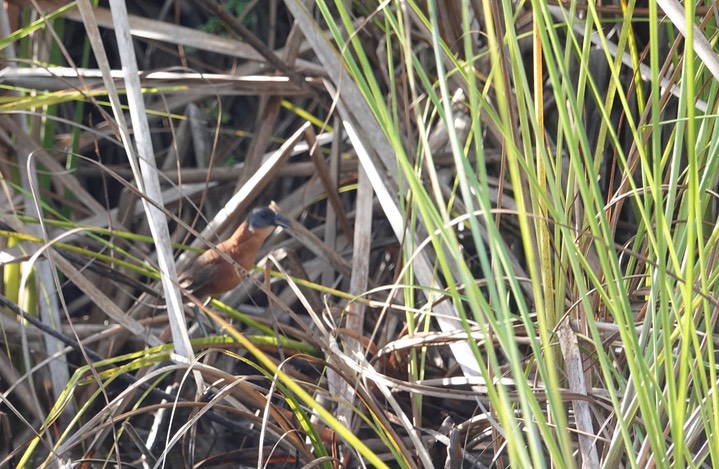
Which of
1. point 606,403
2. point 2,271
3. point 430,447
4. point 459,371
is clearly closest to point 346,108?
point 459,371

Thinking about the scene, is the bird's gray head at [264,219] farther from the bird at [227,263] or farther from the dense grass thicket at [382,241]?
the dense grass thicket at [382,241]

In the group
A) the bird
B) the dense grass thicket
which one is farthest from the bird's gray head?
the dense grass thicket

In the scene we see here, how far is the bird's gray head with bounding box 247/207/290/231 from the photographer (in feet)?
8.42

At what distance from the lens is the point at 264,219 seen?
8.99 feet

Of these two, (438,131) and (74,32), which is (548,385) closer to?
(438,131)

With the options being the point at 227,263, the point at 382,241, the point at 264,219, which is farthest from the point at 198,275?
the point at 382,241

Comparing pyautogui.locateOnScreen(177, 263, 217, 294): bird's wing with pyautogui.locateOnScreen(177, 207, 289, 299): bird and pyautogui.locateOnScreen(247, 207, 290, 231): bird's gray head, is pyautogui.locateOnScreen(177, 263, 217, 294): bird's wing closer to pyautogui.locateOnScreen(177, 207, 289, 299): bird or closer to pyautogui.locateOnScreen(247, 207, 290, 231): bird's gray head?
pyautogui.locateOnScreen(177, 207, 289, 299): bird

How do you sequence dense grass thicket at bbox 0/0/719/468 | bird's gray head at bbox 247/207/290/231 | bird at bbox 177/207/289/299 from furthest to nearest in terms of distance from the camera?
bird at bbox 177/207/289/299, bird's gray head at bbox 247/207/290/231, dense grass thicket at bbox 0/0/719/468

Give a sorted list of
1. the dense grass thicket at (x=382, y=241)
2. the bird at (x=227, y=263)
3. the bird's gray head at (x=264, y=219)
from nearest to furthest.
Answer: the dense grass thicket at (x=382, y=241), the bird's gray head at (x=264, y=219), the bird at (x=227, y=263)

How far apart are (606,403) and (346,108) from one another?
3.22ft

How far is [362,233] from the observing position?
215cm

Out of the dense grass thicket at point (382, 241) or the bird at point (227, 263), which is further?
the bird at point (227, 263)

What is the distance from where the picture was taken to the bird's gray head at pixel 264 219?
2565mm

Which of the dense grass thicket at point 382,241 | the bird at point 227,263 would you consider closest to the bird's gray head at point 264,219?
the bird at point 227,263
